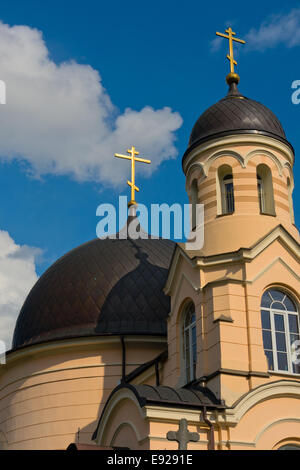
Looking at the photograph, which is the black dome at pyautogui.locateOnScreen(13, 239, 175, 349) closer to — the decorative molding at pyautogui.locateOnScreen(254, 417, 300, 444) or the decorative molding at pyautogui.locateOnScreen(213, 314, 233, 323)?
the decorative molding at pyautogui.locateOnScreen(213, 314, 233, 323)

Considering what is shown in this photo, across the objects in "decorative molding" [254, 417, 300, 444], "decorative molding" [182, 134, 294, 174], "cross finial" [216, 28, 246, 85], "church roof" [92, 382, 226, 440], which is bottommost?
"decorative molding" [254, 417, 300, 444]

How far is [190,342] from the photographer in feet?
57.1

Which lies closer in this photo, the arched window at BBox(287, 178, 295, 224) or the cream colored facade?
the cream colored facade

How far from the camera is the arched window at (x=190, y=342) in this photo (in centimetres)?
1714

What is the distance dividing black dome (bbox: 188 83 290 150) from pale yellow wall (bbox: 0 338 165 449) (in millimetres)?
6420

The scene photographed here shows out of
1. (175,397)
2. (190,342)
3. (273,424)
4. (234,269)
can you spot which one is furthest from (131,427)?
(234,269)

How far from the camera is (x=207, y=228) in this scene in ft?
59.8

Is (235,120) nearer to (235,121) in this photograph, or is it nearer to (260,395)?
(235,121)

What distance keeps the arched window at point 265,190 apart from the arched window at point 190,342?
3.15m

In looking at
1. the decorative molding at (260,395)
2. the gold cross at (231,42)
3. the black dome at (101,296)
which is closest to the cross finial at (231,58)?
the gold cross at (231,42)

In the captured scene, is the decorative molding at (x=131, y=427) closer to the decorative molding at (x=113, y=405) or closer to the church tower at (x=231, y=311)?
the church tower at (x=231, y=311)

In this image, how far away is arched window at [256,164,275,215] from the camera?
18438 mm

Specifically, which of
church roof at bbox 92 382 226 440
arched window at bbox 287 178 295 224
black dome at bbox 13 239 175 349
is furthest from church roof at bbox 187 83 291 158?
church roof at bbox 92 382 226 440
